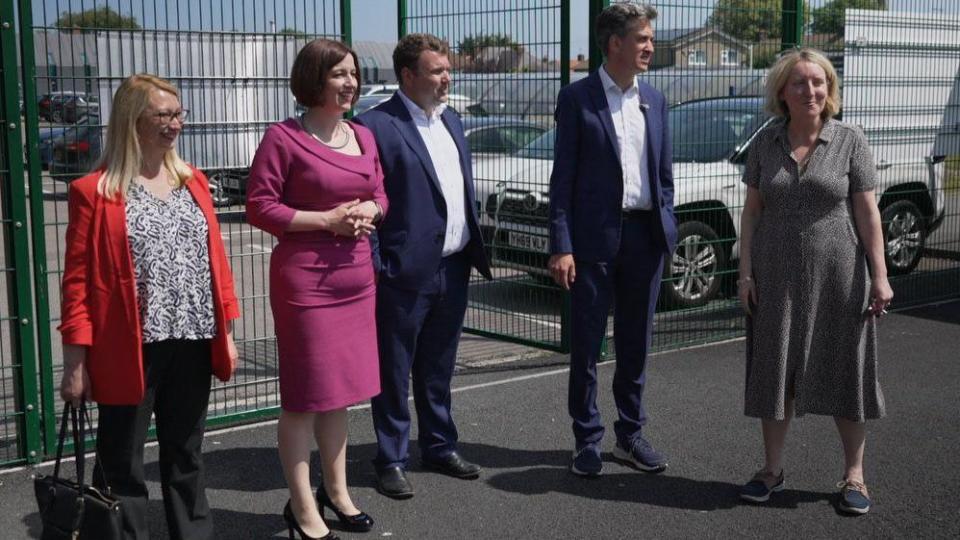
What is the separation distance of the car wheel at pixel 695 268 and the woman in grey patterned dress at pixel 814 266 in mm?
3122

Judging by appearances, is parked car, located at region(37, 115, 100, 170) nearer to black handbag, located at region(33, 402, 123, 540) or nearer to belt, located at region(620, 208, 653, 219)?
black handbag, located at region(33, 402, 123, 540)

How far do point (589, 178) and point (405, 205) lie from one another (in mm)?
856

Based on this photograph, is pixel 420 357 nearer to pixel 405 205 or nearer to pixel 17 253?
pixel 405 205

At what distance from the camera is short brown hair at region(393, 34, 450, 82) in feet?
15.9

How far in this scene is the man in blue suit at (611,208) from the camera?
5.11 metres

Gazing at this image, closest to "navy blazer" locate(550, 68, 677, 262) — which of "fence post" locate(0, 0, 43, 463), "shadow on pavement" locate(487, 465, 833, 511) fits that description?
"shadow on pavement" locate(487, 465, 833, 511)

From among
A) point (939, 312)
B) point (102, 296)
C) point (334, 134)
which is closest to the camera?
point (102, 296)

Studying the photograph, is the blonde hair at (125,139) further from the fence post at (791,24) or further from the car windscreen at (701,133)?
the fence post at (791,24)

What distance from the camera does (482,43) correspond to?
7801 millimetres

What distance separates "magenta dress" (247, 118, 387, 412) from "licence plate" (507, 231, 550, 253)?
3422 mm

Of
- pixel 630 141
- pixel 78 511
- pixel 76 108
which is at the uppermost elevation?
pixel 76 108

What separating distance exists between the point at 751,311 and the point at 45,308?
10.2 ft

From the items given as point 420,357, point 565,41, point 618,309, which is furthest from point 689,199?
point 420,357

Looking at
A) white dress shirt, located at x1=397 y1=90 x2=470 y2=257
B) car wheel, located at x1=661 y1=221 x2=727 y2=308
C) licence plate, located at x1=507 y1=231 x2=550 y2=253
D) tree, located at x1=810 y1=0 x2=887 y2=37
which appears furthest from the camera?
tree, located at x1=810 y1=0 x2=887 y2=37
